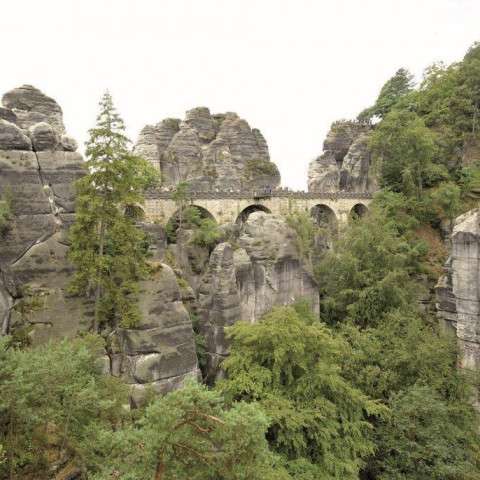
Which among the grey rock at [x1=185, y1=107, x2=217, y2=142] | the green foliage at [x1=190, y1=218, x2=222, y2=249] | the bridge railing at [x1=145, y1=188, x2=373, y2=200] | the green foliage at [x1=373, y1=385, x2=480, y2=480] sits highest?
the grey rock at [x1=185, y1=107, x2=217, y2=142]

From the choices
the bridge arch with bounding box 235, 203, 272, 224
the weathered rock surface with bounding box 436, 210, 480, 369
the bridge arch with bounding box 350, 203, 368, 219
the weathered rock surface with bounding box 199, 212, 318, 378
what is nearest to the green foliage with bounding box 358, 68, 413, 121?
the bridge arch with bounding box 350, 203, 368, 219

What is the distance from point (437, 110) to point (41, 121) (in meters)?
33.1

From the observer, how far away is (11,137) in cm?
1513

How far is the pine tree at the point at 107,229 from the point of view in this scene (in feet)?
45.2

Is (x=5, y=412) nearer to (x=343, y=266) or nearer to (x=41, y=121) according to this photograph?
(x=41, y=121)

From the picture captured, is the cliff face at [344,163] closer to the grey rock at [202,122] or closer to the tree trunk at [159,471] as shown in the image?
the grey rock at [202,122]

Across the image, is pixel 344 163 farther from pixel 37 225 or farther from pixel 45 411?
pixel 45 411

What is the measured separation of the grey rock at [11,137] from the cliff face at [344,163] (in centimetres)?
3040

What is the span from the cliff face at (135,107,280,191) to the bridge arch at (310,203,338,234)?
5.30m

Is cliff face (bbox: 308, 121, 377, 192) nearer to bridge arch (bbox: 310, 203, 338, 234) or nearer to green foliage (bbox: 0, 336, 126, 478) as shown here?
bridge arch (bbox: 310, 203, 338, 234)

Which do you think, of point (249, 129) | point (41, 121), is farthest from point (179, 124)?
point (41, 121)

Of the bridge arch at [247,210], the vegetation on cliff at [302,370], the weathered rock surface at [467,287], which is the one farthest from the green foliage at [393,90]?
the weathered rock surface at [467,287]

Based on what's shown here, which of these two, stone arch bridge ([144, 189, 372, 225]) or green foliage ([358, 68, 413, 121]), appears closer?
stone arch bridge ([144, 189, 372, 225])

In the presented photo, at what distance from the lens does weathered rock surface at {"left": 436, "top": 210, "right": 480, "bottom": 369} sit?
19.8 m
